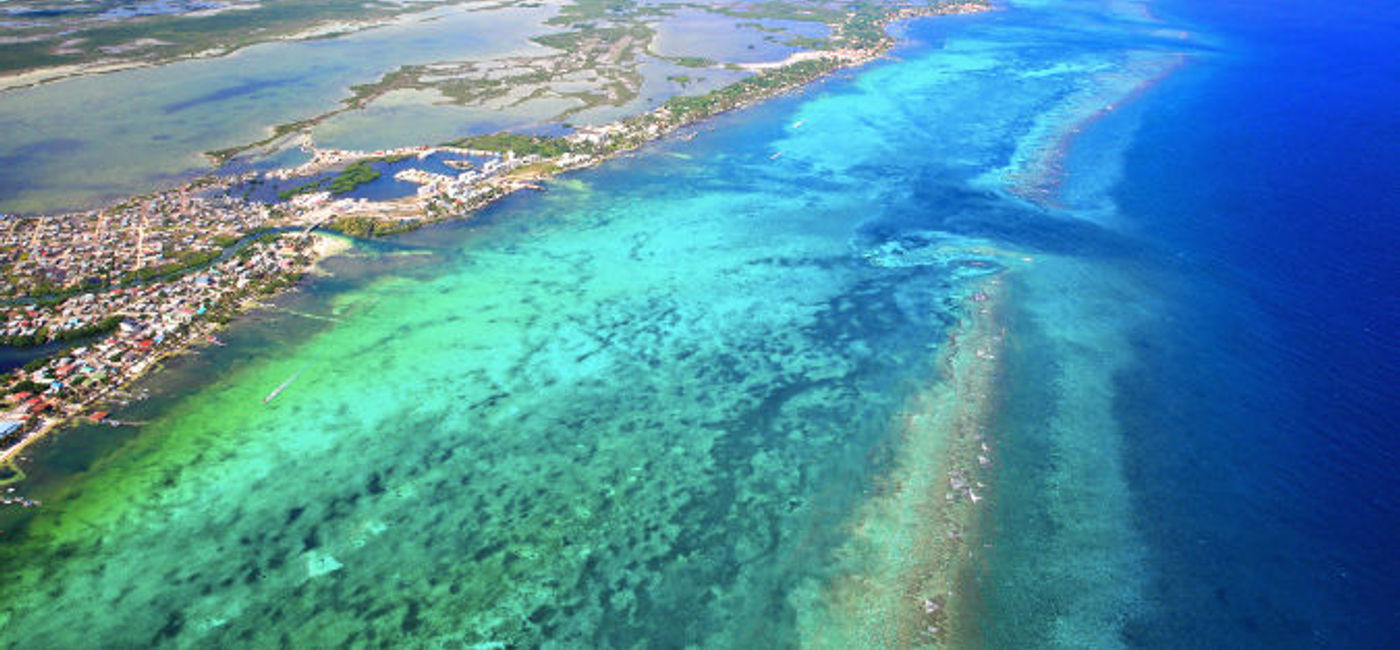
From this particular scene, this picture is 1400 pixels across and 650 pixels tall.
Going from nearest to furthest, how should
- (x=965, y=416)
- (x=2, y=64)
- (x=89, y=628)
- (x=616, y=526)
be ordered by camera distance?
1. (x=89, y=628)
2. (x=616, y=526)
3. (x=965, y=416)
4. (x=2, y=64)

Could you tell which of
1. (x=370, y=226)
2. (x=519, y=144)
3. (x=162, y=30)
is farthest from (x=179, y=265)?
(x=162, y=30)

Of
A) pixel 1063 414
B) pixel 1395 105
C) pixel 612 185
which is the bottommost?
pixel 1063 414

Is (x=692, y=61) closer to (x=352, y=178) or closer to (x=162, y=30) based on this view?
(x=352, y=178)

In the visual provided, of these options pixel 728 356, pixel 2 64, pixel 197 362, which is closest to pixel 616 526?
pixel 728 356

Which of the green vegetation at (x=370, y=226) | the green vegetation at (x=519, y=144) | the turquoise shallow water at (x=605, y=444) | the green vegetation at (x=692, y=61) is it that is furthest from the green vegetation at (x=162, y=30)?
the turquoise shallow water at (x=605, y=444)

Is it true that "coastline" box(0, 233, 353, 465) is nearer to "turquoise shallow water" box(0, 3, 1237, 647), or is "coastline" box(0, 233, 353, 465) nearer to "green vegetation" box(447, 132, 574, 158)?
"turquoise shallow water" box(0, 3, 1237, 647)

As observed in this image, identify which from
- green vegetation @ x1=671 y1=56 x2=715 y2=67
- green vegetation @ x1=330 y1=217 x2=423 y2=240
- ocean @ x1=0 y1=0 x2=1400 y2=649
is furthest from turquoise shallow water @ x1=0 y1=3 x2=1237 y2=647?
green vegetation @ x1=671 y1=56 x2=715 y2=67

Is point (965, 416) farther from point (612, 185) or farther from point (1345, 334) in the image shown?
point (612, 185)
